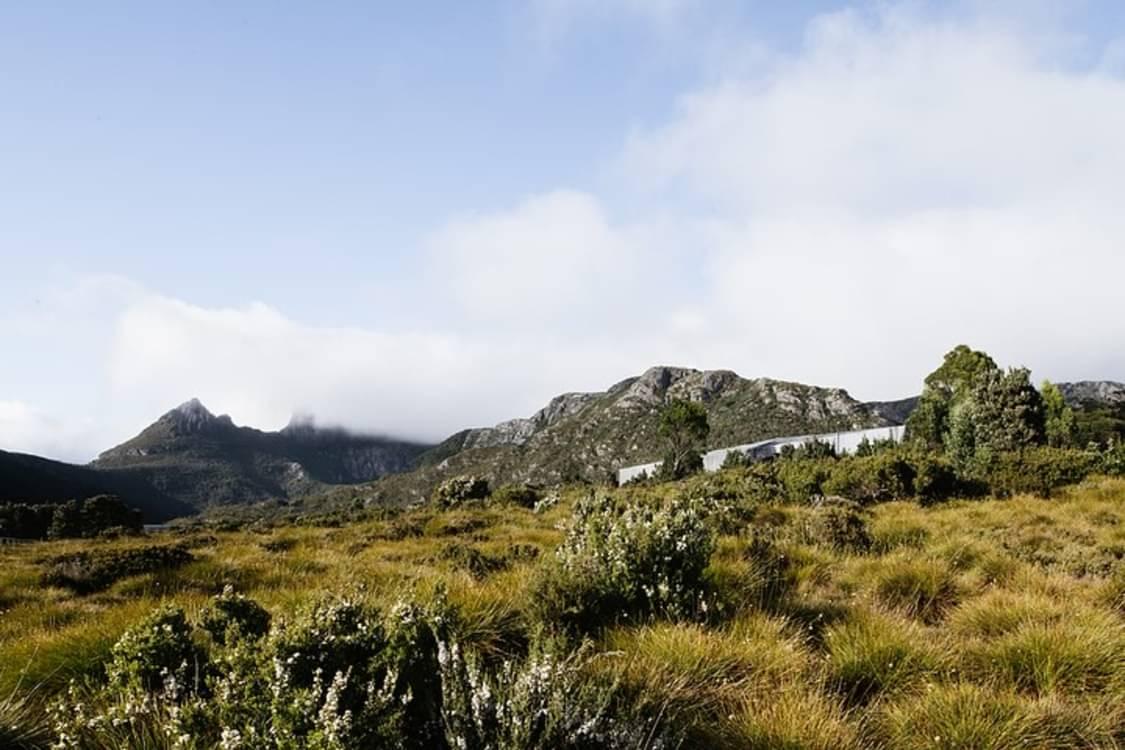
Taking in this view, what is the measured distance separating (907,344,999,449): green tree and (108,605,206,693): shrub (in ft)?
187

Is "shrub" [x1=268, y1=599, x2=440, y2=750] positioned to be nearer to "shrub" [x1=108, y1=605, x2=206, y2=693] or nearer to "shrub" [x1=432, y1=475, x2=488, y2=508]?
"shrub" [x1=108, y1=605, x2=206, y2=693]

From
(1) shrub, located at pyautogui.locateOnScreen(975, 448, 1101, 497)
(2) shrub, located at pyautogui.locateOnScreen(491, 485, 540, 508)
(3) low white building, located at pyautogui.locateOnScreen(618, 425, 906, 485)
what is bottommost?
(3) low white building, located at pyautogui.locateOnScreen(618, 425, 906, 485)

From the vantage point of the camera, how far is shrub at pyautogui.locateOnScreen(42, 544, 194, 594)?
11.1m

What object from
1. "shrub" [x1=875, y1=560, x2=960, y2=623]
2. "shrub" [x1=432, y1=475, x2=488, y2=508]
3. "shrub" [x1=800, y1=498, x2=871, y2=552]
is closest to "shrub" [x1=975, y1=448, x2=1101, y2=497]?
"shrub" [x1=800, y1=498, x2=871, y2=552]

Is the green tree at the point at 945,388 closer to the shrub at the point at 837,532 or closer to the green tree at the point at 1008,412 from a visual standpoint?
the green tree at the point at 1008,412

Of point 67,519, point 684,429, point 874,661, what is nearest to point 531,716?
point 874,661

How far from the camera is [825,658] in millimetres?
5117

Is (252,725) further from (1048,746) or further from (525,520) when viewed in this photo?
(525,520)

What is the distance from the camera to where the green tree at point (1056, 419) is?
54.8m

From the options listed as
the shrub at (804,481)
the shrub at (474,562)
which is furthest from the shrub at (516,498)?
the shrub at (474,562)

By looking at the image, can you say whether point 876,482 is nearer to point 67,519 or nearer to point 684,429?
point 684,429

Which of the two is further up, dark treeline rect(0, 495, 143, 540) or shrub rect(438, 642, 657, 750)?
shrub rect(438, 642, 657, 750)

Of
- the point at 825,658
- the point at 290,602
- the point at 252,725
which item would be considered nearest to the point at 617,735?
the point at 252,725

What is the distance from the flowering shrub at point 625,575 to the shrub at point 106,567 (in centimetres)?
950
